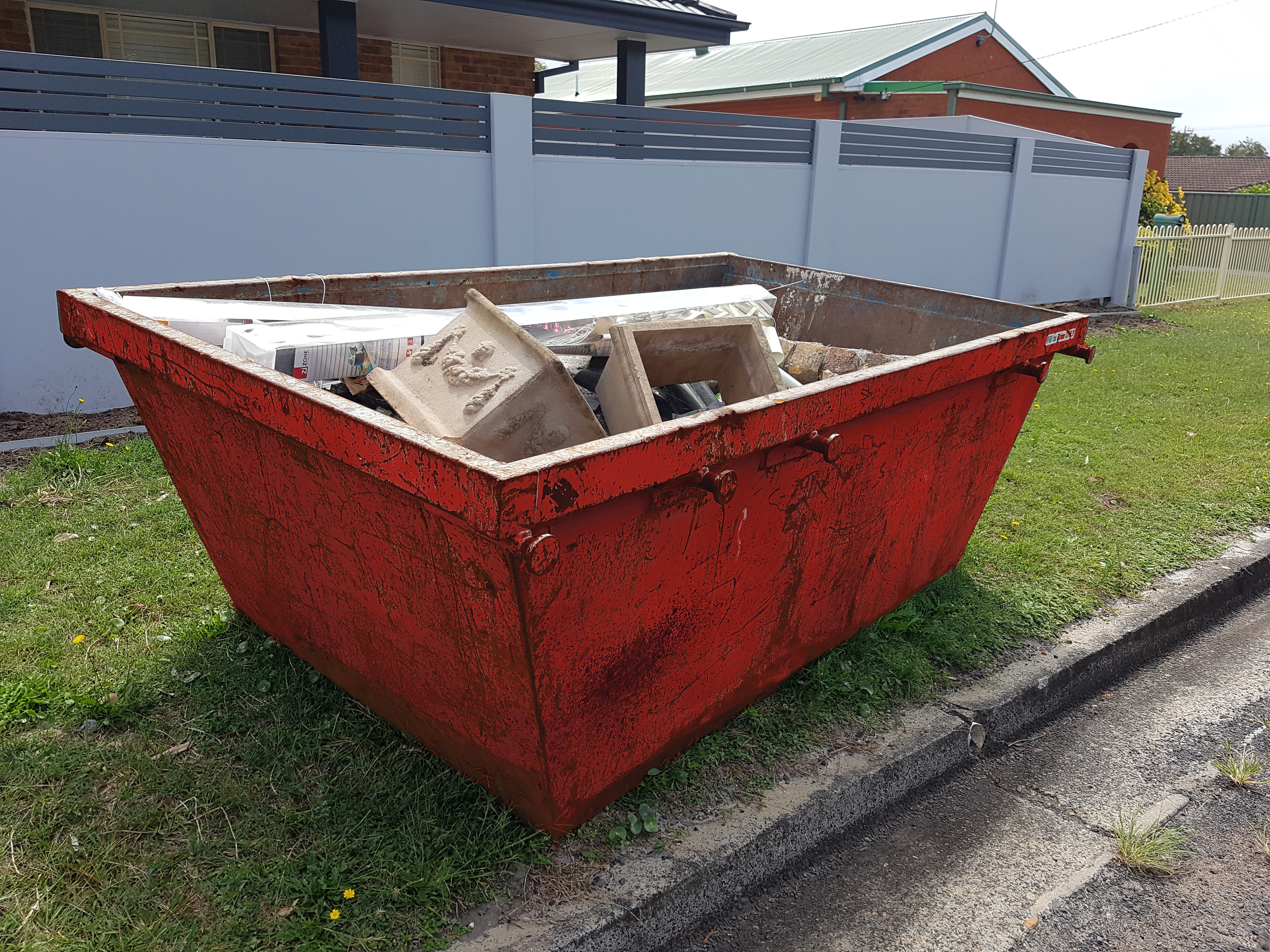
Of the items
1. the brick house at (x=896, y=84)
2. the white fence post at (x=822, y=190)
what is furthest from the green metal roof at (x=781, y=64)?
the white fence post at (x=822, y=190)

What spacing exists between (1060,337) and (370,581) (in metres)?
2.55

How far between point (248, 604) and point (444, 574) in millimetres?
1469

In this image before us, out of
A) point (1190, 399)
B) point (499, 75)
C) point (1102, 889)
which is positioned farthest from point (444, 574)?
point (499, 75)

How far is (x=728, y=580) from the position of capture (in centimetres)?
231

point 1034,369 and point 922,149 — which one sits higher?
point 922,149

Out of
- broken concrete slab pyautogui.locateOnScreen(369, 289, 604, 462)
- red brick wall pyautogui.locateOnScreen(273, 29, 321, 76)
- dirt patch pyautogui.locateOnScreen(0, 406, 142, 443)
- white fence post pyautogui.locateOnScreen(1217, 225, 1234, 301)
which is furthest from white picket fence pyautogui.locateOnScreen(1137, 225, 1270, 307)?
broken concrete slab pyautogui.locateOnScreen(369, 289, 604, 462)

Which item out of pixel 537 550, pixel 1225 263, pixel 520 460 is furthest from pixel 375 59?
pixel 1225 263

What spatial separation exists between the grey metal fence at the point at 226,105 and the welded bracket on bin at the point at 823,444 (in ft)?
16.6

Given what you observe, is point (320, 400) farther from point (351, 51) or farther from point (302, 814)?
point (351, 51)

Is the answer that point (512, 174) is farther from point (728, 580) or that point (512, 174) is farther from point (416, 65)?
point (728, 580)

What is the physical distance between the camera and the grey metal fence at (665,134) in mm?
7527

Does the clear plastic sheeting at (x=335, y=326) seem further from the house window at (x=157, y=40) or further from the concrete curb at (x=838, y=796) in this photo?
the house window at (x=157, y=40)

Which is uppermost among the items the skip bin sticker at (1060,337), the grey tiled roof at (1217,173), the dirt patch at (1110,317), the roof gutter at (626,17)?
the grey tiled roof at (1217,173)

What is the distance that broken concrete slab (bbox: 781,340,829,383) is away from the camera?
3.29 metres
